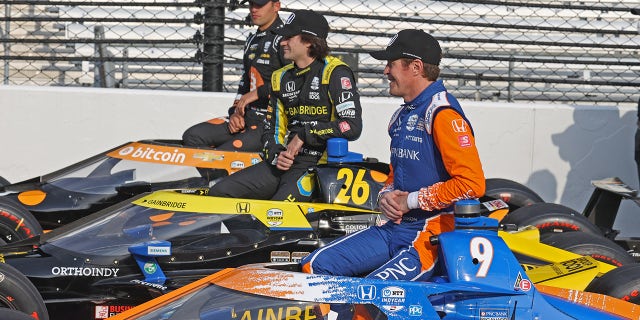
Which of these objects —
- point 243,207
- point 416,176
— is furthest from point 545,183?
point 416,176

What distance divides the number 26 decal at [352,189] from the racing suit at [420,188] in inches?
62.7

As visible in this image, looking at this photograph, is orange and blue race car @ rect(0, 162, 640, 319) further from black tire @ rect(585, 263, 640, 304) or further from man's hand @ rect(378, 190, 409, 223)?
man's hand @ rect(378, 190, 409, 223)

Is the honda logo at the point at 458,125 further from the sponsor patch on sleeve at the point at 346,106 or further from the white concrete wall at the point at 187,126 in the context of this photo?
the white concrete wall at the point at 187,126

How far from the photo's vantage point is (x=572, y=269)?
18.1ft

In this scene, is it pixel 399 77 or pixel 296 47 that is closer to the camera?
pixel 399 77

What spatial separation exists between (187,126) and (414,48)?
591cm

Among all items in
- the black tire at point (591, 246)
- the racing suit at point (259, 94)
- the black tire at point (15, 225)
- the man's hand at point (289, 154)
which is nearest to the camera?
the black tire at point (591, 246)

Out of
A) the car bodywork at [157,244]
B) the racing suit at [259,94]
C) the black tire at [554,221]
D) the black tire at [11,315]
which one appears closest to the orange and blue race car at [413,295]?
the black tire at [11,315]

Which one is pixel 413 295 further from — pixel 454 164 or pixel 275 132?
pixel 275 132

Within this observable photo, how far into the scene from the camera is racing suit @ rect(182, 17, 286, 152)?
8.84 meters

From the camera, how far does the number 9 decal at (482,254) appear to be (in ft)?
14.4

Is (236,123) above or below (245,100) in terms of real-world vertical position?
below

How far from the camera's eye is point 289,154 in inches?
283

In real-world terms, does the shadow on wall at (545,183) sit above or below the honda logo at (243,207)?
below
